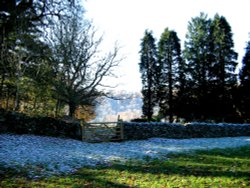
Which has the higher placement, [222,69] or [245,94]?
[222,69]

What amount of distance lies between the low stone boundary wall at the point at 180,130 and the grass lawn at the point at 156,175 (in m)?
8.72

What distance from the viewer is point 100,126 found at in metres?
20.2

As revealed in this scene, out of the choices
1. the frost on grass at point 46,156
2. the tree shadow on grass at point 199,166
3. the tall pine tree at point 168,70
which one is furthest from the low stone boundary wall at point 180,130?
the tall pine tree at point 168,70

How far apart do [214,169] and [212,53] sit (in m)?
30.9

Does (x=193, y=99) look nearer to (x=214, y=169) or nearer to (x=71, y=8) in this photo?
(x=71, y=8)

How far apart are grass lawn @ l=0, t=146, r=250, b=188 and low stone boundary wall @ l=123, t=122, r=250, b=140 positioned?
8718 millimetres

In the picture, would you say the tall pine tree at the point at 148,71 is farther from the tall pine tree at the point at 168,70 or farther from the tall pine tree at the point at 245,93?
the tall pine tree at the point at 245,93

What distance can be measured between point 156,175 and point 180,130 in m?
14.1

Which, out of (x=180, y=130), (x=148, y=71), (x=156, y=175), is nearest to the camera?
(x=156, y=175)

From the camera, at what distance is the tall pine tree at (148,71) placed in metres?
40.7

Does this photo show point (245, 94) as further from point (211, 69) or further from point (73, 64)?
point (73, 64)

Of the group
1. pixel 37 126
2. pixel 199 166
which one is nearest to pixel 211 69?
pixel 37 126

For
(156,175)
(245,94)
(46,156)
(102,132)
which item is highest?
(245,94)

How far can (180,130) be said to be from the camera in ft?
77.4
